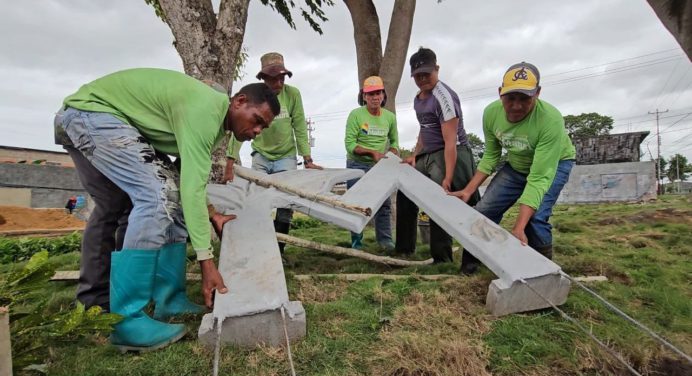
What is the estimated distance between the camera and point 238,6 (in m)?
4.81

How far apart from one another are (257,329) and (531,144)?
2.36 metres

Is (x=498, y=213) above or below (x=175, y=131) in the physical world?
below

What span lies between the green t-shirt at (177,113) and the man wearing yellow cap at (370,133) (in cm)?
248

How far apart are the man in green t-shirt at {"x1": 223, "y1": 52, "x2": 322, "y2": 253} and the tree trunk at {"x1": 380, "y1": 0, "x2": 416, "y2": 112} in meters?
2.80

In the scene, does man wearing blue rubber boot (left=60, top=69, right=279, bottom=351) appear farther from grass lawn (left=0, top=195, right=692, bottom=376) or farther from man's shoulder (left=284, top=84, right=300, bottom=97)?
man's shoulder (left=284, top=84, right=300, bottom=97)

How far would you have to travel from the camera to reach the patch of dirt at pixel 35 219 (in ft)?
41.6

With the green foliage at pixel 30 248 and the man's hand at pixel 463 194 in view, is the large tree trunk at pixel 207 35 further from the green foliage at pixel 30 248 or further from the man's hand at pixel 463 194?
the green foliage at pixel 30 248

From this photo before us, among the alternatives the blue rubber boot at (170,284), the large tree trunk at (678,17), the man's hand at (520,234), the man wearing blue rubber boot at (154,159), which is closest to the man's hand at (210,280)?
the man wearing blue rubber boot at (154,159)

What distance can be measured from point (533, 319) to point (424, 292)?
706 millimetres

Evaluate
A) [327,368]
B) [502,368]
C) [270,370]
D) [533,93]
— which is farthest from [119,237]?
[533,93]

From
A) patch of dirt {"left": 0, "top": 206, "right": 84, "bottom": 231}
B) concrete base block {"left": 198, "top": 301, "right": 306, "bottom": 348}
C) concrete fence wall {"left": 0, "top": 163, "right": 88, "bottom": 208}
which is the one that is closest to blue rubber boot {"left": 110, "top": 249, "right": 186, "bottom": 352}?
concrete base block {"left": 198, "top": 301, "right": 306, "bottom": 348}

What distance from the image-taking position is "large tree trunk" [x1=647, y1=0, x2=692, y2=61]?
2.32m

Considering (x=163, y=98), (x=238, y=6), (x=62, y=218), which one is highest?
(x=238, y=6)

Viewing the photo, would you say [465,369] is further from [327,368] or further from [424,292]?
[424,292]
